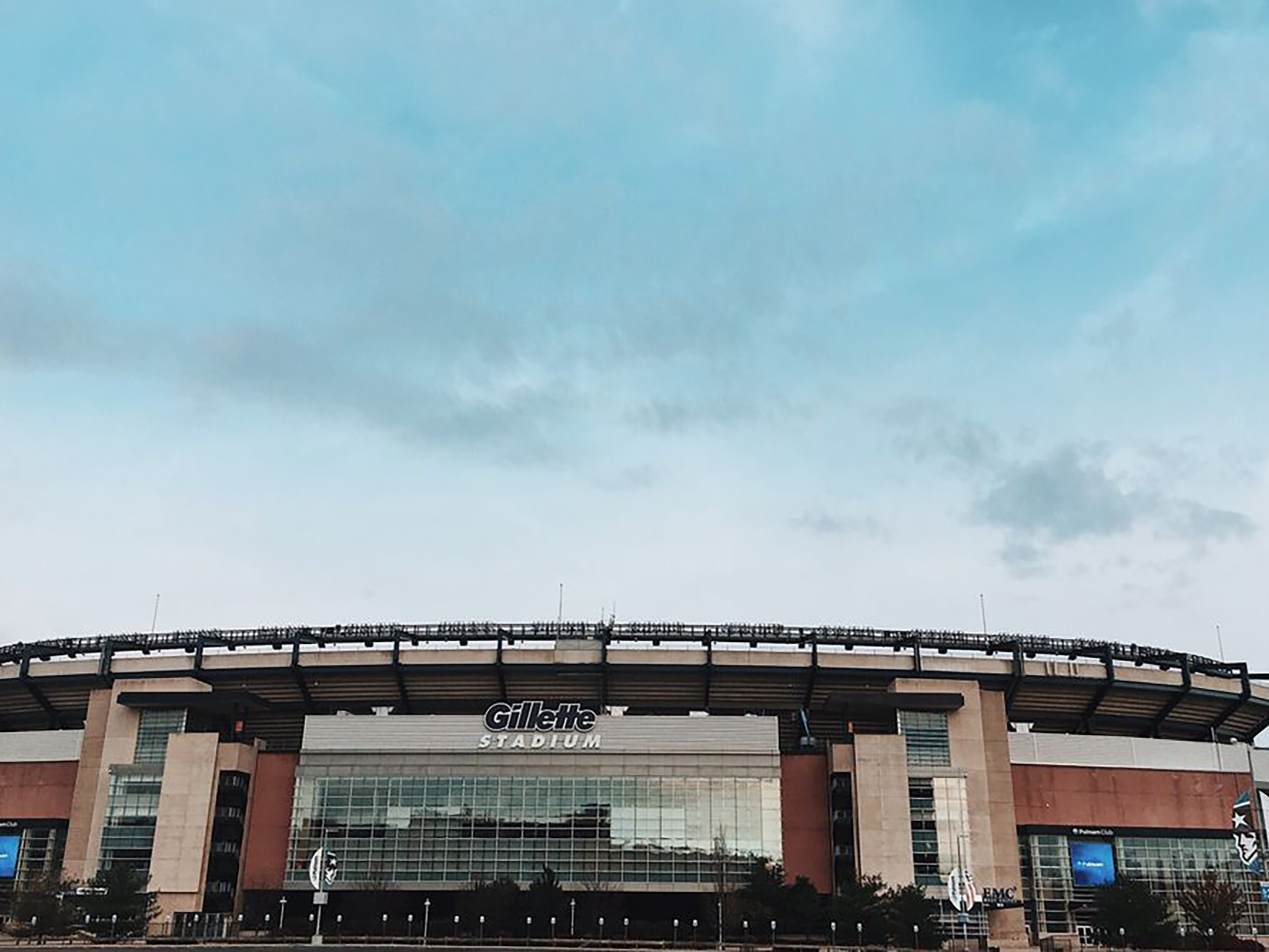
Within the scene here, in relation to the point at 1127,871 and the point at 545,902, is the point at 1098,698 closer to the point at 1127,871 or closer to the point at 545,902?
the point at 1127,871

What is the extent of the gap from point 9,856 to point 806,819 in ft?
239

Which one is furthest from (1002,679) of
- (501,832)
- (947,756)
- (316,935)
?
(316,935)

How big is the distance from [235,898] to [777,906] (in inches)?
1864

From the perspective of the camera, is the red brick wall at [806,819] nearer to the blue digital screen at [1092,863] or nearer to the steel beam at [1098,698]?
the blue digital screen at [1092,863]

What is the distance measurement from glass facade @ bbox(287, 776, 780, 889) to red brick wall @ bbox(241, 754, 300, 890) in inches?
65.2

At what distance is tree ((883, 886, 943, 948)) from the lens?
89500 mm

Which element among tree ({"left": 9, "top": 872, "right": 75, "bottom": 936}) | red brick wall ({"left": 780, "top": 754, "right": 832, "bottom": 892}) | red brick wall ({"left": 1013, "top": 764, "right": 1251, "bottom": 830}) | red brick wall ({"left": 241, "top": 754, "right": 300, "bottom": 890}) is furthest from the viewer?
red brick wall ({"left": 1013, "top": 764, "right": 1251, "bottom": 830})

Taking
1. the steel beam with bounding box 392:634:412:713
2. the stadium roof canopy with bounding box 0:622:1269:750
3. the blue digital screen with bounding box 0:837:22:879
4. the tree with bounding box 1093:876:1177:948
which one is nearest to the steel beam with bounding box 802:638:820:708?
the stadium roof canopy with bounding box 0:622:1269:750

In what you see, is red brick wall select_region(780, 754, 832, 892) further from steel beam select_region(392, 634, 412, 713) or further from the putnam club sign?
steel beam select_region(392, 634, 412, 713)

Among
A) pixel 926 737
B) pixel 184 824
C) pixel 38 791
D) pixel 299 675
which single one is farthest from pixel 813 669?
pixel 38 791

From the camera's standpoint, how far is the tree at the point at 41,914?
91.2m

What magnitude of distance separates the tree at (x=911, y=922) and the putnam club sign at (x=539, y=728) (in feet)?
93.0

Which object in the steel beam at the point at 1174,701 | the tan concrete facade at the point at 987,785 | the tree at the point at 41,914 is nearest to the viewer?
the tree at the point at 41,914

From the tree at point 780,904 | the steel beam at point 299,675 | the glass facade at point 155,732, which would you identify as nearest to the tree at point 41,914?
the glass facade at point 155,732
